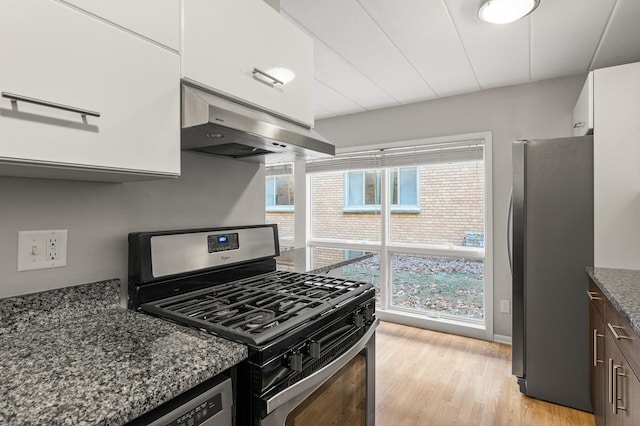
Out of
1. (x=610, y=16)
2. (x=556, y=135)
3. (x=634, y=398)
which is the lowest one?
(x=634, y=398)

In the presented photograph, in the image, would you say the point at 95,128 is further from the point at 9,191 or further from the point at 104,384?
the point at 104,384

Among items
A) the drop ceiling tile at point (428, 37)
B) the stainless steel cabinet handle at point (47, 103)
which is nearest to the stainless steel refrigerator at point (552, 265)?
the drop ceiling tile at point (428, 37)

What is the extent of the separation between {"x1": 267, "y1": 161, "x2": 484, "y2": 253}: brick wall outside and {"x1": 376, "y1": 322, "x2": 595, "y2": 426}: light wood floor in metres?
1.04

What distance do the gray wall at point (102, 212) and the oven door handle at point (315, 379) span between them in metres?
0.73

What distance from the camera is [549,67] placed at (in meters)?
2.65

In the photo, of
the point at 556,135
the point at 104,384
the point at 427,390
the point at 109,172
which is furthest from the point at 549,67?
the point at 104,384

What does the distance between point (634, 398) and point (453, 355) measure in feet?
5.77

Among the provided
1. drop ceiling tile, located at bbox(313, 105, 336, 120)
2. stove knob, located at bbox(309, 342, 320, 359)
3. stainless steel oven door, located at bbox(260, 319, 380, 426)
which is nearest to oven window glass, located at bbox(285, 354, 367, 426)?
stainless steel oven door, located at bbox(260, 319, 380, 426)

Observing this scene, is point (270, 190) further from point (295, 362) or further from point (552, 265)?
point (295, 362)

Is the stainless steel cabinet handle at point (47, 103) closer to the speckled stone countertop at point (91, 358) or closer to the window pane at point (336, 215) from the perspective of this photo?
the speckled stone countertop at point (91, 358)

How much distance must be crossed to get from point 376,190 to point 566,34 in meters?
2.12

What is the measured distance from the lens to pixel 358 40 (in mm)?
2268

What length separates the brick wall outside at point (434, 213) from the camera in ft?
10.9

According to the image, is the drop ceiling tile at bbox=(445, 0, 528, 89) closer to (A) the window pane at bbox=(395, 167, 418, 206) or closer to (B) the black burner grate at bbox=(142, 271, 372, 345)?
(A) the window pane at bbox=(395, 167, 418, 206)
